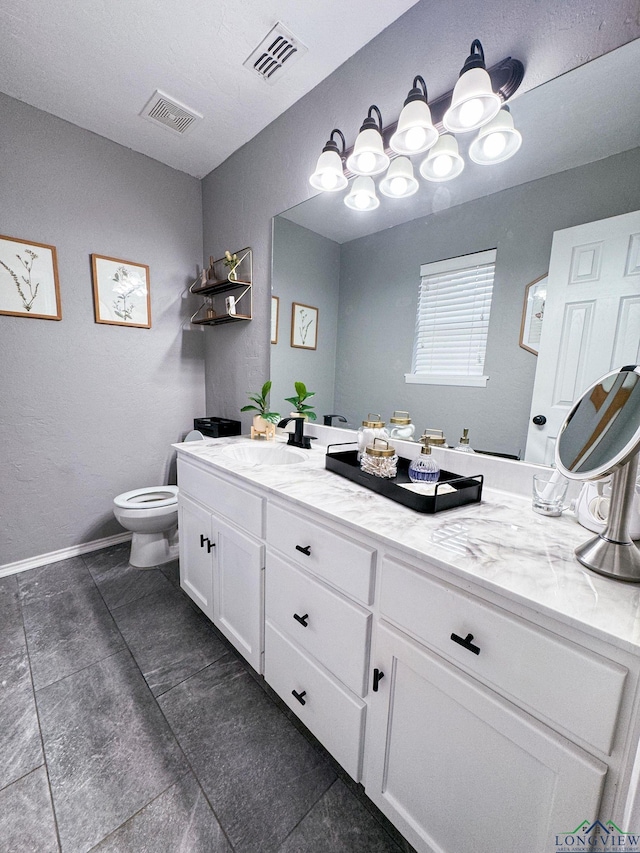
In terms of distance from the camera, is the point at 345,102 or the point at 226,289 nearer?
the point at 345,102

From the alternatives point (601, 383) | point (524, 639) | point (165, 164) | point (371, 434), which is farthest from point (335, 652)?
point (165, 164)

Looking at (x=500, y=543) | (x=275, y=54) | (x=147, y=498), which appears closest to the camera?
(x=500, y=543)

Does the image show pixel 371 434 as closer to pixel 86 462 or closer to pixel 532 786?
pixel 532 786

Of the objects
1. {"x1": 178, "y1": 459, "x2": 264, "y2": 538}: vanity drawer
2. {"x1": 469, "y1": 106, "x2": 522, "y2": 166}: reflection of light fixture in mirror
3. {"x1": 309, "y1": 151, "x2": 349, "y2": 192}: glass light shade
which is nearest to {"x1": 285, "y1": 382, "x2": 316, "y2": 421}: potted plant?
{"x1": 178, "y1": 459, "x2": 264, "y2": 538}: vanity drawer

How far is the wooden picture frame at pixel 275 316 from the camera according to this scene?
189cm

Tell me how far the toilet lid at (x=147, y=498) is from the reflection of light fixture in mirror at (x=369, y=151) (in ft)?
6.31

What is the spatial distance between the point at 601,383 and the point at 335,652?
948 millimetres

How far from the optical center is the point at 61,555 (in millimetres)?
2098

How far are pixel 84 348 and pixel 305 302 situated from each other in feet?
4.56

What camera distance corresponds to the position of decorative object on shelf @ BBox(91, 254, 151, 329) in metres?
2.04

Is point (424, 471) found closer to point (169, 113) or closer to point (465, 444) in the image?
point (465, 444)

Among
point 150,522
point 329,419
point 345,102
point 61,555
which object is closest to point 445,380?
point 329,419

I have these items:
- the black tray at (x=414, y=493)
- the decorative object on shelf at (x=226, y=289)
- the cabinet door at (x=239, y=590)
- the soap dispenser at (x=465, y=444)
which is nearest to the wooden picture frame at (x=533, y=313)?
the soap dispenser at (x=465, y=444)

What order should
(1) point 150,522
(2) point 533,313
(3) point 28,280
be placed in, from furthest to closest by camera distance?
(1) point 150,522, (3) point 28,280, (2) point 533,313
